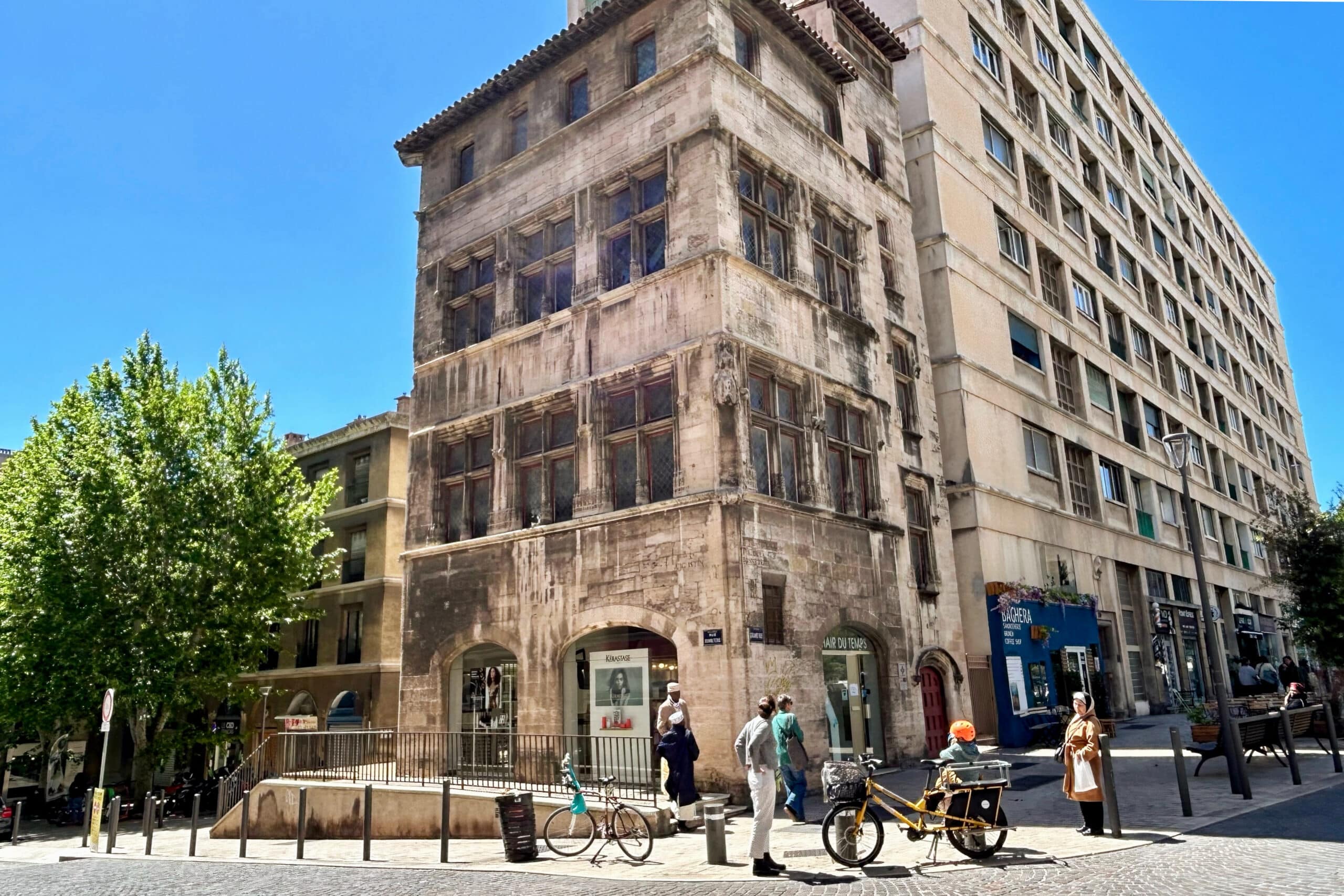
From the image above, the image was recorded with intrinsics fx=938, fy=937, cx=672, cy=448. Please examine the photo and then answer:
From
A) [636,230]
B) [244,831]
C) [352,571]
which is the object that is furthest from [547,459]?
[352,571]

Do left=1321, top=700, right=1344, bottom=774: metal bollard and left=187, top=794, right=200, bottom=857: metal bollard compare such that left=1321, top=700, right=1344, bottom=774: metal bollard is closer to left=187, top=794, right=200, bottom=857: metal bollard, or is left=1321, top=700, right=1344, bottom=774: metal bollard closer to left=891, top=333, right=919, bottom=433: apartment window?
left=891, top=333, right=919, bottom=433: apartment window

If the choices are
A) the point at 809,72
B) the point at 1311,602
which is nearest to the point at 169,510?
the point at 809,72

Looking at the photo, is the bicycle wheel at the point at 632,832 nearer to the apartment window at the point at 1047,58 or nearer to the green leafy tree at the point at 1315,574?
the green leafy tree at the point at 1315,574

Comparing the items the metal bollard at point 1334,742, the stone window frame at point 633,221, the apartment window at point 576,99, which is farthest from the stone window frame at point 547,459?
the metal bollard at point 1334,742

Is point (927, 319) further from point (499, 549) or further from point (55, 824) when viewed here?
point (55, 824)

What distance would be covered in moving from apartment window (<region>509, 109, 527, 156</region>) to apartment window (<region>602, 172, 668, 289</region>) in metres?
3.71

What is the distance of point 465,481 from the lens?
65.1ft

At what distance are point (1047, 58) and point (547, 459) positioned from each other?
27.6 metres

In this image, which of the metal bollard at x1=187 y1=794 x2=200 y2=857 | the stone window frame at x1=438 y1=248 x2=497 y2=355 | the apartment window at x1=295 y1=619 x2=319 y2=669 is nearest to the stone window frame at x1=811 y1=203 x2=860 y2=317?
the stone window frame at x1=438 y1=248 x2=497 y2=355

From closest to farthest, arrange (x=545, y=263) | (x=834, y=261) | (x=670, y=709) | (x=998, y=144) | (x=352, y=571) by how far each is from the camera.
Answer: (x=670, y=709) → (x=545, y=263) → (x=834, y=261) → (x=998, y=144) → (x=352, y=571)

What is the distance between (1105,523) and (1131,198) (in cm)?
1741

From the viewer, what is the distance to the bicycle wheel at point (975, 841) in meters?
9.19

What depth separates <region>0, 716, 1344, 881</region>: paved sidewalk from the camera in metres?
9.55

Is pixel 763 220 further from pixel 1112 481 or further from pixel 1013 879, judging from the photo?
pixel 1112 481
